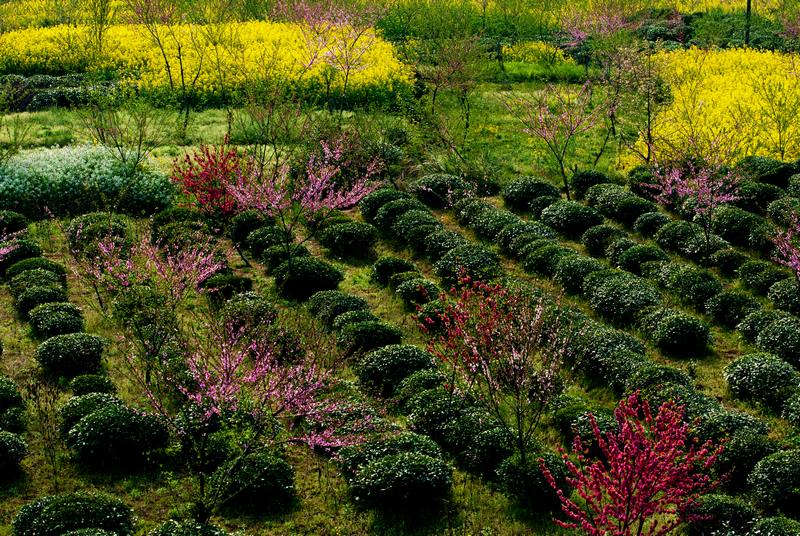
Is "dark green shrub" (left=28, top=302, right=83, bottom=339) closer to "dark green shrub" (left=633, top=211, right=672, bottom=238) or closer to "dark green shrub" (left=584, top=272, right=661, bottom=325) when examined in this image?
"dark green shrub" (left=584, top=272, right=661, bottom=325)

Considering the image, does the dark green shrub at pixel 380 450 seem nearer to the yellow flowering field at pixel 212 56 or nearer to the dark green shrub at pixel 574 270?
the dark green shrub at pixel 574 270

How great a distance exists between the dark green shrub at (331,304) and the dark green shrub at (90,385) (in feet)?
16.4

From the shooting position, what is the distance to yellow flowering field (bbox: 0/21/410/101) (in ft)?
131

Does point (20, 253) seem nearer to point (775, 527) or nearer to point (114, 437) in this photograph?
point (114, 437)

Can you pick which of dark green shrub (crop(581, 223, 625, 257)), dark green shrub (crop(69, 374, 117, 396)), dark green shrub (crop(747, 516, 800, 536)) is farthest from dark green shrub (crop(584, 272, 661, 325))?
dark green shrub (crop(69, 374, 117, 396))

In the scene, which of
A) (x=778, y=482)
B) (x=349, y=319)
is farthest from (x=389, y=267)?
(x=778, y=482)

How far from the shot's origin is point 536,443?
1662 cm

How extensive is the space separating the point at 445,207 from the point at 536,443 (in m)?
13.8

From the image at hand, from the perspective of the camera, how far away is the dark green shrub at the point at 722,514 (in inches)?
566

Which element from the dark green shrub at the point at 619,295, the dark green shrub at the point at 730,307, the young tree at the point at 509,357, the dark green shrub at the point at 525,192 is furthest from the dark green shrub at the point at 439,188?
the young tree at the point at 509,357

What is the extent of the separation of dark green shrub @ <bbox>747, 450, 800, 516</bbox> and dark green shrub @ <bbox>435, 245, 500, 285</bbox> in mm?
9309

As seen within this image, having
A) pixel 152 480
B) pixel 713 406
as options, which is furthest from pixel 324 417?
pixel 713 406

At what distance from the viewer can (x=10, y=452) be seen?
16156 millimetres

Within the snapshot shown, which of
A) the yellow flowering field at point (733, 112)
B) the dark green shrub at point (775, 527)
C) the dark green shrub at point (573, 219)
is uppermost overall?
the yellow flowering field at point (733, 112)
